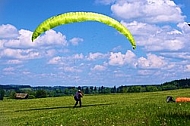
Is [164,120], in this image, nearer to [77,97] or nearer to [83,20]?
[83,20]

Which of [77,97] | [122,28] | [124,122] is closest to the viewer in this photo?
[122,28]

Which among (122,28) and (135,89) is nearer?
(122,28)

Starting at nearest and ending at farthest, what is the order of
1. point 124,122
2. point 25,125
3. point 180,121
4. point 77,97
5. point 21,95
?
1. point 180,121
2. point 124,122
3. point 25,125
4. point 77,97
5. point 21,95

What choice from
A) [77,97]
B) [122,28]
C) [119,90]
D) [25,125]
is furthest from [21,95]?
[122,28]

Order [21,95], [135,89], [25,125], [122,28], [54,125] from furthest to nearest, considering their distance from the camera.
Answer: [135,89], [21,95], [25,125], [54,125], [122,28]

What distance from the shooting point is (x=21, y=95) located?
7619cm

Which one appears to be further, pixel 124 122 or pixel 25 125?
pixel 25 125

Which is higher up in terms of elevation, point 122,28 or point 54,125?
point 122,28

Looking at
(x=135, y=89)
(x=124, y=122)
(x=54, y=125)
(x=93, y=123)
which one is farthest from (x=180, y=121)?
(x=135, y=89)

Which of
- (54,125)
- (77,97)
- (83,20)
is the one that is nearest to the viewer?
(83,20)

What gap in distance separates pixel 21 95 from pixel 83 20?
75.3 meters

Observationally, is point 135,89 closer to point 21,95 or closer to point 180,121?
point 21,95

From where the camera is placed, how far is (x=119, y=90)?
8725 centimetres

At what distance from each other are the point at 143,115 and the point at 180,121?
2.71 m
